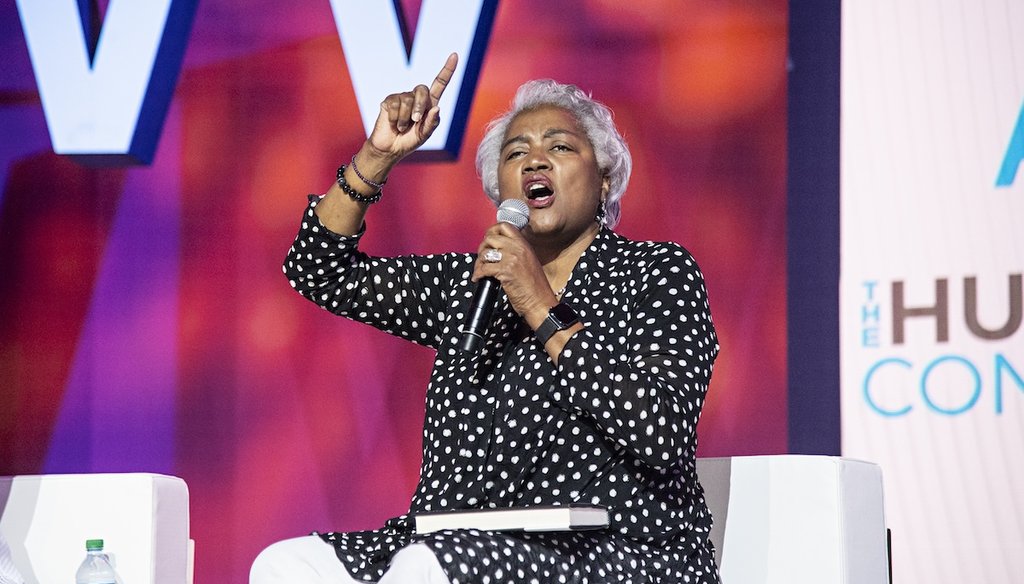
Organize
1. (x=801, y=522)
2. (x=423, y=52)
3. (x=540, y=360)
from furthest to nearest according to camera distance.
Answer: (x=423, y=52)
(x=801, y=522)
(x=540, y=360)

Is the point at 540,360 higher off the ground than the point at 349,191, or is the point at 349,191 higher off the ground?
the point at 349,191

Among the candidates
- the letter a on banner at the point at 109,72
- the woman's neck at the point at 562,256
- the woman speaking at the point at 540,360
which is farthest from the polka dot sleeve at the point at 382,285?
the letter a on banner at the point at 109,72

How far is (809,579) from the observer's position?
208 cm

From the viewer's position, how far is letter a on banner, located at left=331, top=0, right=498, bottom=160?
→ 3676mm

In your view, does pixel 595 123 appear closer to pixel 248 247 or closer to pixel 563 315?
pixel 563 315

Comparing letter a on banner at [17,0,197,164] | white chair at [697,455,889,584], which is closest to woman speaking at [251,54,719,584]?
white chair at [697,455,889,584]

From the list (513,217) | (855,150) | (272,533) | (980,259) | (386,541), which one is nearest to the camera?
(386,541)

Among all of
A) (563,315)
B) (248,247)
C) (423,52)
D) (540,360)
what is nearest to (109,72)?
(248,247)

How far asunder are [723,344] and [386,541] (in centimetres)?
182

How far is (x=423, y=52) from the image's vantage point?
3.71m

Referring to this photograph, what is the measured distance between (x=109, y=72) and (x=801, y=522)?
275 centimetres

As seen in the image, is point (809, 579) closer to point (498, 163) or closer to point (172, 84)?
point (498, 163)

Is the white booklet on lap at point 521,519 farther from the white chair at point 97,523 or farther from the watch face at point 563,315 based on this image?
the white chair at point 97,523

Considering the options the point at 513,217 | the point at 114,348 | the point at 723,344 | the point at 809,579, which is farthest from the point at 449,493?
the point at 114,348
